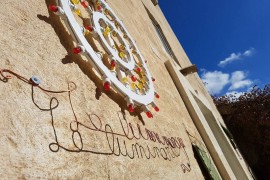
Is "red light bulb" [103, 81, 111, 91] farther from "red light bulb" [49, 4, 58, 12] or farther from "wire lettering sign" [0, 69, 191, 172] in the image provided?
"red light bulb" [49, 4, 58, 12]

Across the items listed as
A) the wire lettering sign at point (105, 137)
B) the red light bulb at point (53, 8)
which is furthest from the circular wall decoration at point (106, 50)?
the wire lettering sign at point (105, 137)

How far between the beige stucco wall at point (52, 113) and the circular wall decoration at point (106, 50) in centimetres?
7

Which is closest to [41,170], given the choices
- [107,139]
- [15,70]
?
[15,70]

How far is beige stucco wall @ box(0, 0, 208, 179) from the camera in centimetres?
130

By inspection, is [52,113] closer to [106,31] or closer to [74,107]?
[74,107]

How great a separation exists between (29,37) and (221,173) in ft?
11.9

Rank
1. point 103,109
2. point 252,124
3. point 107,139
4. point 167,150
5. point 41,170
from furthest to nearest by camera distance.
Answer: point 252,124 → point 167,150 → point 103,109 → point 107,139 → point 41,170

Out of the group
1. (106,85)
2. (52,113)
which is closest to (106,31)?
(106,85)

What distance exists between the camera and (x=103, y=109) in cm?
210

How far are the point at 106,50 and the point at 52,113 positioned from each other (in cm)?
115

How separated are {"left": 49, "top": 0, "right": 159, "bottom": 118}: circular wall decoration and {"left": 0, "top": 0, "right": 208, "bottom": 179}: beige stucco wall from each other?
7 cm

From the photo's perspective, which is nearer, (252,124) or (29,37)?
(29,37)

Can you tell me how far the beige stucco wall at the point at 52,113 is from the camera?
1300 mm

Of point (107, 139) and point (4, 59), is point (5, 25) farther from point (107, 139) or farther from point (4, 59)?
point (107, 139)
